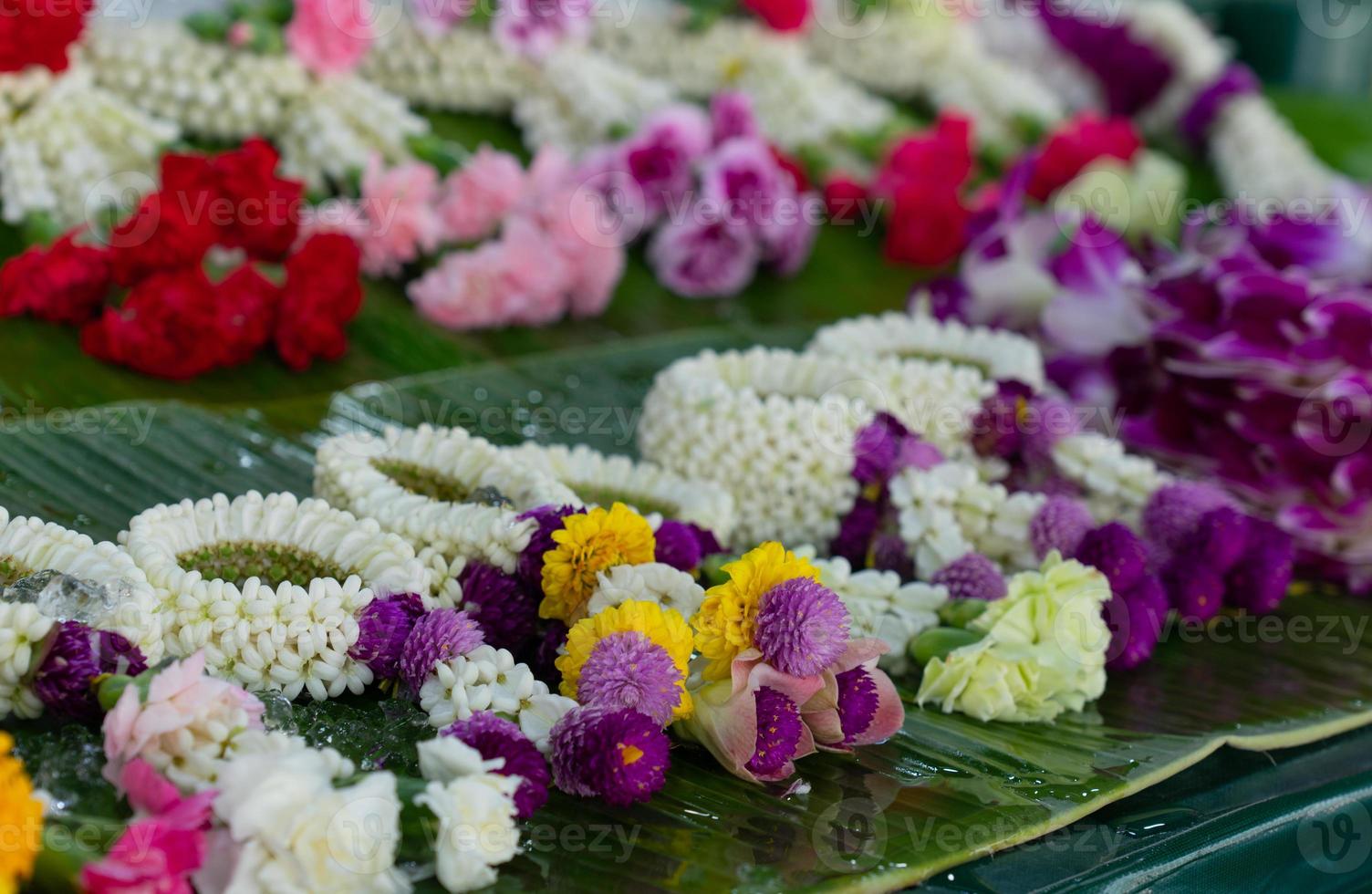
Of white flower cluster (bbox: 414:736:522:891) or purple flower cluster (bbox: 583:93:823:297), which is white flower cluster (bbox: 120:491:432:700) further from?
purple flower cluster (bbox: 583:93:823:297)

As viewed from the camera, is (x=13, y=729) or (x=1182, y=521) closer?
(x=13, y=729)

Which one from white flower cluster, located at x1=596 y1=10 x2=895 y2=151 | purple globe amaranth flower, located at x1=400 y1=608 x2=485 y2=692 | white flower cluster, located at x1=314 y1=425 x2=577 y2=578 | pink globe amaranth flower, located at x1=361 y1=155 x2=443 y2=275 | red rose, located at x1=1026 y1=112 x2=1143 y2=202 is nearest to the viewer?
purple globe amaranth flower, located at x1=400 y1=608 x2=485 y2=692

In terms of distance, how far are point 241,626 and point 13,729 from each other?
0.16 meters

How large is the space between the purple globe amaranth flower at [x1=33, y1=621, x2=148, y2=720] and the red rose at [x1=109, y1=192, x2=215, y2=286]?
86 cm

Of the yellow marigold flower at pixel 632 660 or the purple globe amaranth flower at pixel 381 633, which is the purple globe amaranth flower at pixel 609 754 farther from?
the purple globe amaranth flower at pixel 381 633

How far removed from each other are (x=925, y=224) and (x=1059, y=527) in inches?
52.1

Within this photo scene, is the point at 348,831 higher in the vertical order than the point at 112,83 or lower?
lower

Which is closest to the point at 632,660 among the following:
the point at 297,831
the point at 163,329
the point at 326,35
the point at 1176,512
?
the point at 297,831

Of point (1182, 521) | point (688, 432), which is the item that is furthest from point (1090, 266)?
point (688, 432)

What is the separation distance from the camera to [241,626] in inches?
37.8

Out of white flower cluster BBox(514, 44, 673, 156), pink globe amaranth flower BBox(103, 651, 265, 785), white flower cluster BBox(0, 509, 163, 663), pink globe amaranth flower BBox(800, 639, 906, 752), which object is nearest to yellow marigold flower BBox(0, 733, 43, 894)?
pink globe amaranth flower BBox(103, 651, 265, 785)

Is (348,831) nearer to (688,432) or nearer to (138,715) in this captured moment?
(138,715)

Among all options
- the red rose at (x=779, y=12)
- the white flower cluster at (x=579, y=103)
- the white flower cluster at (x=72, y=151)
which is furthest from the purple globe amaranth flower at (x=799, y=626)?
the red rose at (x=779, y=12)

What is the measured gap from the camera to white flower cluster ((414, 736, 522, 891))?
820 mm
